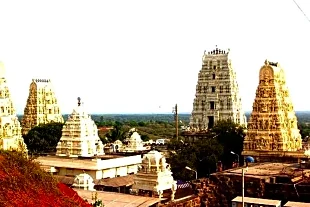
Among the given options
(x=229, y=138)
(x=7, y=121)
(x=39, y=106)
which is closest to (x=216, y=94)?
(x=229, y=138)

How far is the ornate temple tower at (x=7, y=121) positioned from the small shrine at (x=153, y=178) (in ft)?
67.7

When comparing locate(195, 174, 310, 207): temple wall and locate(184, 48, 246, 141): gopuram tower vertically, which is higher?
locate(184, 48, 246, 141): gopuram tower

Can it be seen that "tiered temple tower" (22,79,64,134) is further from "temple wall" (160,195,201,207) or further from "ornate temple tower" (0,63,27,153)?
Result: "temple wall" (160,195,201,207)

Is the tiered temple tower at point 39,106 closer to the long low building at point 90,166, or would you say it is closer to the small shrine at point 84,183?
the long low building at point 90,166

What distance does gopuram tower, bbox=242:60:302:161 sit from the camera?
41281mm

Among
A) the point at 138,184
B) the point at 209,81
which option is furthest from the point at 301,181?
the point at 209,81

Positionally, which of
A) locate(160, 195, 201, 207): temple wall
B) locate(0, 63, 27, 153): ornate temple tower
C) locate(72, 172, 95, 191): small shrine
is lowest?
locate(160, 195, 201, 207): temple wall

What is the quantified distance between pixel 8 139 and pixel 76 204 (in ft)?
97.2

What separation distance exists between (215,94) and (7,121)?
75.5 feet

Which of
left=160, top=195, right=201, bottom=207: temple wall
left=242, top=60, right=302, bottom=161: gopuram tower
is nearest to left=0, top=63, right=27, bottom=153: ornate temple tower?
left=242, top=60, right=302, bottom=161: gopuram tower

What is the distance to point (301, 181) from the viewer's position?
81.8 feet

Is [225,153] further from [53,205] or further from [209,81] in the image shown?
[53,205]

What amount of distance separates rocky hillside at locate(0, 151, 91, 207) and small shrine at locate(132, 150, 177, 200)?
792 cm

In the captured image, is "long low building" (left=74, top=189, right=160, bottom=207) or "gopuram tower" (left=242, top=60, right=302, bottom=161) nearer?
"long low building" (left=74, top=189, right=160, bottom=207)
